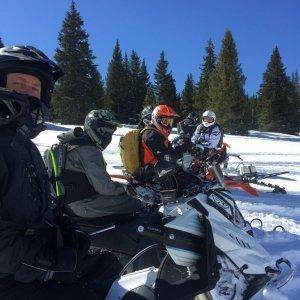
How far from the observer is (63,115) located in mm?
42688

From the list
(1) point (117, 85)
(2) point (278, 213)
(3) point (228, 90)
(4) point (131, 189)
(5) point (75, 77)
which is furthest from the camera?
(1) point (117, 85)

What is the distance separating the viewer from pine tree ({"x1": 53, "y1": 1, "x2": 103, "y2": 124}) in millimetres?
42656

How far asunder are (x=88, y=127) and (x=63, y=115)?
38522mm

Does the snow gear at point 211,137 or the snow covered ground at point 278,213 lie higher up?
the snow gear at point 211,137

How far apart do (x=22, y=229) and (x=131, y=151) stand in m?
4.51

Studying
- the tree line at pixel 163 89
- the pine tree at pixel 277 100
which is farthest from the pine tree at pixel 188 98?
the pine tree at pixel 277 100

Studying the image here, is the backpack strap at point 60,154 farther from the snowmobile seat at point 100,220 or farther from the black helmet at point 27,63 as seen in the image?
the black helmet at point 27,63

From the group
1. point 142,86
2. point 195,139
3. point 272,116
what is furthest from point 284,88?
point 195,139

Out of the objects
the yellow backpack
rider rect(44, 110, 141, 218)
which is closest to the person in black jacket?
rider rect(44, 110, 141, 218)

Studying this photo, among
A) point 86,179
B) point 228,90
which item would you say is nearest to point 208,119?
point 86,179

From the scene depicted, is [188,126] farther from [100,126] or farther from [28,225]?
[28,225]

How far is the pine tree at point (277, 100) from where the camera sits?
51.3 metres

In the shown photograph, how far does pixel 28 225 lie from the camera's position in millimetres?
2076

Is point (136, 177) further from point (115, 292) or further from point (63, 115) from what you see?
point (63, 115)
